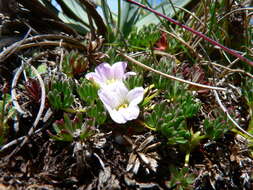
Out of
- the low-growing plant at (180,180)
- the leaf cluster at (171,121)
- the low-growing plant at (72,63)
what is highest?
the low-growing plant at (72,63)

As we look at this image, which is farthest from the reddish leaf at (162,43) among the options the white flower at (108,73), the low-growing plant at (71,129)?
the low-growing plant at (71,129)

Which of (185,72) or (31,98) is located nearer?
(31,98)

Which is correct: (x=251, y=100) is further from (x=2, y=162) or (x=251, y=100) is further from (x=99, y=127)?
(x=2, y=162)

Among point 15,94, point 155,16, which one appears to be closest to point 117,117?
point 15,94

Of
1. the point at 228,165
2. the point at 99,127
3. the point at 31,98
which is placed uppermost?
the point at 31,98

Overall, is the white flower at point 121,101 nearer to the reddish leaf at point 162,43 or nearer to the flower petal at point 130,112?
the flower petal at point 130,112

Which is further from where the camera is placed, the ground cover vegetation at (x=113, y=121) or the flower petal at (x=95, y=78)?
the flower petal at (x=95, y=78)

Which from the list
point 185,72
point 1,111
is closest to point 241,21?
point 185,72
